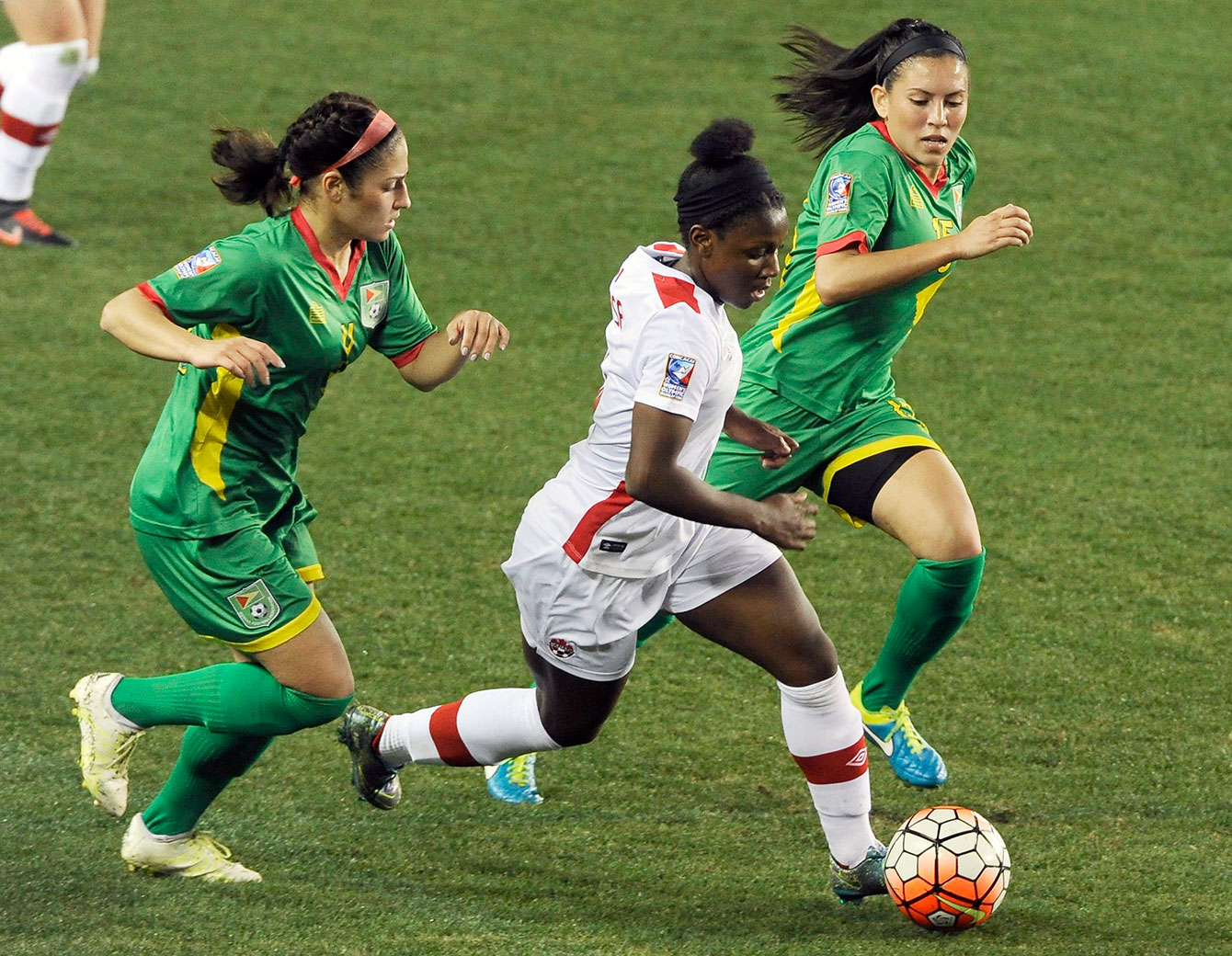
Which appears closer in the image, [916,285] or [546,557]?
[546,557]

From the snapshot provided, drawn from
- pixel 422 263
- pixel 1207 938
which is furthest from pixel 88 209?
pixel 1207 938

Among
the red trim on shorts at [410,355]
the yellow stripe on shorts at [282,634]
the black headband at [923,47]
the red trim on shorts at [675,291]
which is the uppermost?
the black headband at [923,47]

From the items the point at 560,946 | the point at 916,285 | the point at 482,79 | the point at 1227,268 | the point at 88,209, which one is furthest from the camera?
the point at 482,79

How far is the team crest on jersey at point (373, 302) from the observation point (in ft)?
13.0

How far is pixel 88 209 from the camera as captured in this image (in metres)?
9.23

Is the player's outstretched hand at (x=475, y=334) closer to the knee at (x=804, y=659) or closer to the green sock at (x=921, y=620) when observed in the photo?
the knee at (x=804, y=659)

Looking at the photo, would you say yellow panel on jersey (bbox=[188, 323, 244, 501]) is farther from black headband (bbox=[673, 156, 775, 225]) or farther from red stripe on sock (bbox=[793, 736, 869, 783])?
red stripe on sock (bbox=[793, 736, 869, 783])

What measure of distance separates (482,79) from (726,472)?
6.98 metres

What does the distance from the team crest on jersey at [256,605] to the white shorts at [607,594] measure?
0.54 metres

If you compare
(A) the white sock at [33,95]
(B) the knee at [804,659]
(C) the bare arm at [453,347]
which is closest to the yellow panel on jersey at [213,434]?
(C) the bare arm at [453,347]

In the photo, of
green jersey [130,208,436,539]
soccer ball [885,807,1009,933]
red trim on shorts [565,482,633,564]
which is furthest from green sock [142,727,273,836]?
soccer ball [885,807,1009,933]

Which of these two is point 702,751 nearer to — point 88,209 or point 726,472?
point 726,472

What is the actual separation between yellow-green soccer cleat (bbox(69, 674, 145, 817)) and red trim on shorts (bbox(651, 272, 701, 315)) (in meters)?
1.70

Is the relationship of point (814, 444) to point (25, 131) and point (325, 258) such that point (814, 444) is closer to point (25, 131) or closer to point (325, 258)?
point (325, 258)
